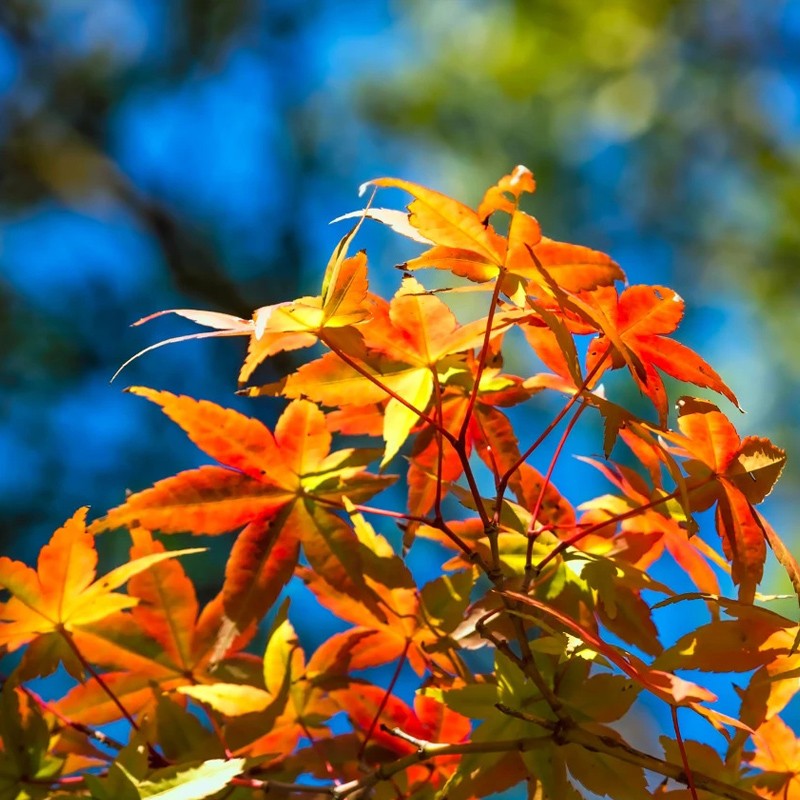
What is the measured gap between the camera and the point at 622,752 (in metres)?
0.32

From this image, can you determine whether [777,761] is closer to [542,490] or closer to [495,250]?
[542,490]

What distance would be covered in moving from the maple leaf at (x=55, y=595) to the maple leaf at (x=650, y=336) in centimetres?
21

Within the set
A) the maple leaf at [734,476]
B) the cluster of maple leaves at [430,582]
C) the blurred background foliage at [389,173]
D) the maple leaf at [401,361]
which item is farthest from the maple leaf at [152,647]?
the blurred background foliage at [389,173]

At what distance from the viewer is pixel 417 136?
8.50 feet

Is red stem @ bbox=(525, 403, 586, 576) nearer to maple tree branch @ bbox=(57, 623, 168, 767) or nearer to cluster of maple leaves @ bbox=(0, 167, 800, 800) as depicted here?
cluster of maple leaves @ bbox=(0, 167, 800, 800)

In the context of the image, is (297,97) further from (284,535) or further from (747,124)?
(284,535)

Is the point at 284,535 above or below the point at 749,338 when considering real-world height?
below

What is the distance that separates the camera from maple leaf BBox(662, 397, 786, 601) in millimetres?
354

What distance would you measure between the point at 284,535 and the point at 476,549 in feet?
0.28

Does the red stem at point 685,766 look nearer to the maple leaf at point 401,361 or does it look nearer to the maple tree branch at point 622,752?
the maple tree branch at point 622,752

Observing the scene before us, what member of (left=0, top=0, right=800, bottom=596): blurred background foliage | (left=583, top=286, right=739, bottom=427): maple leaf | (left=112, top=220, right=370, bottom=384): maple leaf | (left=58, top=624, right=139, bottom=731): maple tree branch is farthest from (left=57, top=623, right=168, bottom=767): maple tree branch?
(left=0, top=0, right=800, bottom=596): blurred background foliage

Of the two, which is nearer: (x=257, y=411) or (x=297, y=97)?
(x=257, y=411)

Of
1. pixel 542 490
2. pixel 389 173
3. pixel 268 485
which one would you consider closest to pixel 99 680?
pixel 268 485

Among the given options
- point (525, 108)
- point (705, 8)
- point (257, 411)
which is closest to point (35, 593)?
point (257, 411)
